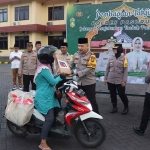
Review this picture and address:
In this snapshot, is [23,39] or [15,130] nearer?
[15,130]

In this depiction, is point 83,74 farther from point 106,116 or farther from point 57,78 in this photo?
point 106,116

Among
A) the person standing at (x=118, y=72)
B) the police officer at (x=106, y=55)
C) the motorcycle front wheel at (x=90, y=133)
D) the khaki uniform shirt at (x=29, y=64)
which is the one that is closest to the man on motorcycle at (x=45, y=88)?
the motorcycle front wheel at (x=90, y=133)

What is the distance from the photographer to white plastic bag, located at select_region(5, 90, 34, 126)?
3549mm

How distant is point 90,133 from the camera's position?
366 centimetres

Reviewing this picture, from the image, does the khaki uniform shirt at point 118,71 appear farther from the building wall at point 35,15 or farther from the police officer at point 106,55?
the building wall at point 35,15

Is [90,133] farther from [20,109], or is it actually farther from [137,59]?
[137,59]

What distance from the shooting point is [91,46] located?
680 centimetres

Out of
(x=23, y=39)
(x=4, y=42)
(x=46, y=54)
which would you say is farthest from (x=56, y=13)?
(x=46, y=54)

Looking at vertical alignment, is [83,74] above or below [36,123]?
above

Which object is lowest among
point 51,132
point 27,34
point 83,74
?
point 51,132

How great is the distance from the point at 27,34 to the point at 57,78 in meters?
24.6

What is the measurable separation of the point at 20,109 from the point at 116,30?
3952 mm

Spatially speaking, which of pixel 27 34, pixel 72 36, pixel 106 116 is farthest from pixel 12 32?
pixel 106 116

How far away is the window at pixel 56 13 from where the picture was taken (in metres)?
26.2
